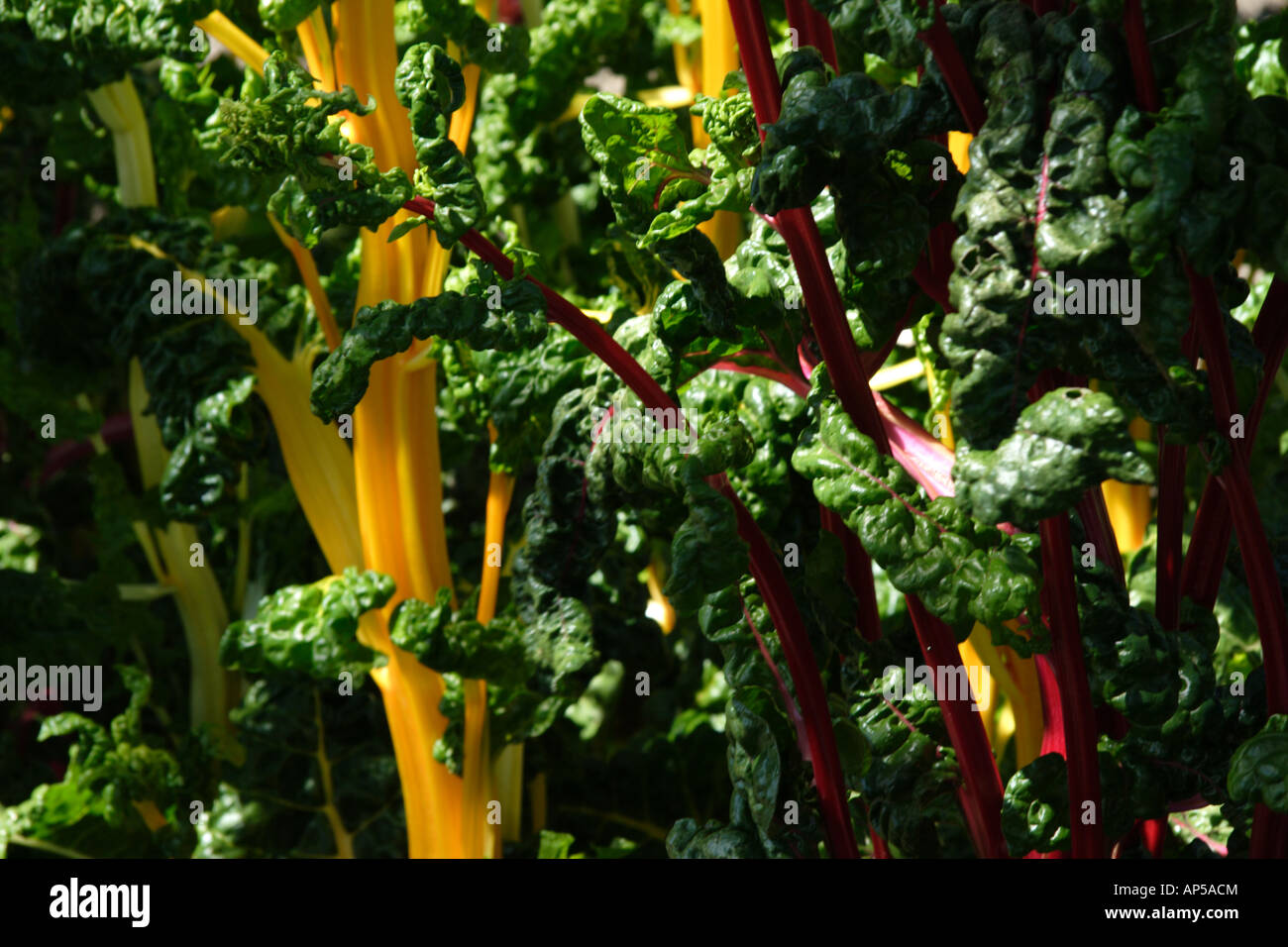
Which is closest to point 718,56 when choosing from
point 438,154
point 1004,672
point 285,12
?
point 285,12

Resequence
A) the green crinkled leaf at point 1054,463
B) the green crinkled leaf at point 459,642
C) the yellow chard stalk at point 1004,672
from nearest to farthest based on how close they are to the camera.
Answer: the green crinkled leaf at point 1054,463 < the yellow chard stalk at point 1004,672 < the green crinkled leaf at point 459,642

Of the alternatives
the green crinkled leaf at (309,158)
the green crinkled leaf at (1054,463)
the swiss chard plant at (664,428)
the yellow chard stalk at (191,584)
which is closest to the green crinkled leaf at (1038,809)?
the swiss chard plant at (664,428)

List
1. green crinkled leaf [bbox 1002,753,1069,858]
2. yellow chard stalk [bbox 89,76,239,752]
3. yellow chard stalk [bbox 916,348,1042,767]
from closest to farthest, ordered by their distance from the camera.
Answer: green crinkled leaf [bbox 1002,753,1069,858]
yellow chard stalk [bbox 916,348,1042,767]
yellow chard stalk [bbox 89,76,239,752]

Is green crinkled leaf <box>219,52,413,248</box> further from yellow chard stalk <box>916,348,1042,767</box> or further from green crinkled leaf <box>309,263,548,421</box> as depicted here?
yellow chard stalk <box>916,348,1042,767</box>

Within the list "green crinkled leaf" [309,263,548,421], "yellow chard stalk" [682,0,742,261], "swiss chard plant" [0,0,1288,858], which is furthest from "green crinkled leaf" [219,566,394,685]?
"yellow chard stalk" [682,0,742,261]

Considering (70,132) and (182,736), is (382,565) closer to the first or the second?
(182,736)

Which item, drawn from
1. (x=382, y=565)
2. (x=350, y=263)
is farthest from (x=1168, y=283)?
(x=350, y=263)

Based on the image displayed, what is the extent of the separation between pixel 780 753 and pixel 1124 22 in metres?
0.59

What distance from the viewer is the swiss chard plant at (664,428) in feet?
2.46

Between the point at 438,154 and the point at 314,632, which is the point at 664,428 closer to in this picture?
the point at 438,154

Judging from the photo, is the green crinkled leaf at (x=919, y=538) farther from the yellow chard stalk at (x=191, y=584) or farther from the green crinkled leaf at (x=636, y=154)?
the yellow chard stalk at (x=191, y=584)

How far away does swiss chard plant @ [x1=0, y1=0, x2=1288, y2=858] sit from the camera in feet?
2.46

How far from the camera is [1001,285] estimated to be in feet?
2.34
